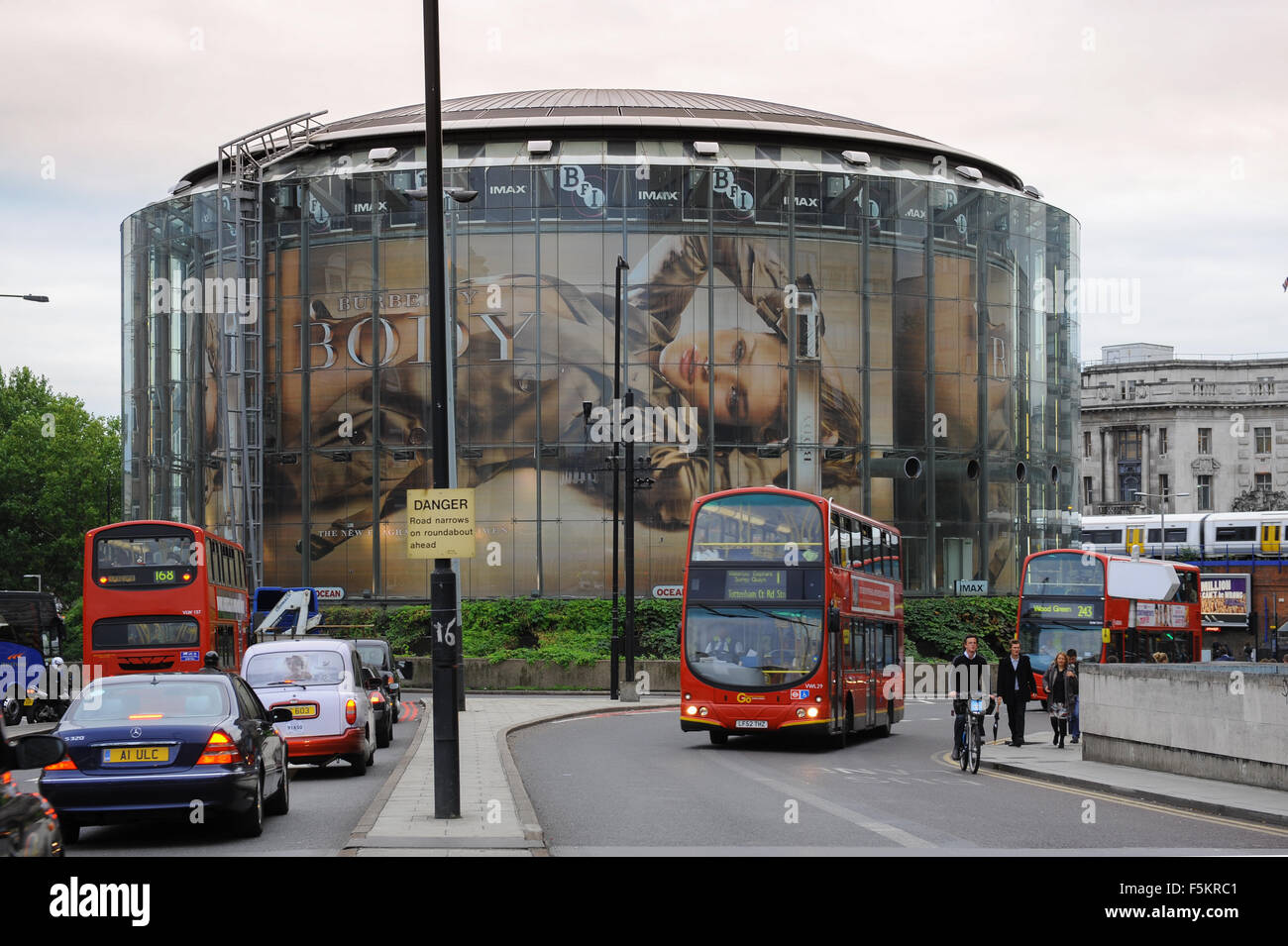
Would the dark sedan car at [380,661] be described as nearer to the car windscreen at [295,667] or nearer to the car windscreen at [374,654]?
the car windscreen at [374,654]

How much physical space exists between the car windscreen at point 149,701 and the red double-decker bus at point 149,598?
19.5m

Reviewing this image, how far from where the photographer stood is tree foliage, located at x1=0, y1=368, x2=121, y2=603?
96250 millimetres

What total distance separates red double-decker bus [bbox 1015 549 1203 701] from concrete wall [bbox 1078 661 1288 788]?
46.1ft

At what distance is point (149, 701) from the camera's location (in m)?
13.6

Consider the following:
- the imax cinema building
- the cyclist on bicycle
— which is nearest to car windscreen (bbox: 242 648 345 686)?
the cyclist on bicycle

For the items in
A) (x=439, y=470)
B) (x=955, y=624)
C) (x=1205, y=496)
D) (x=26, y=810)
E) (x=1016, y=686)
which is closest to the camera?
(x=26, y=810)

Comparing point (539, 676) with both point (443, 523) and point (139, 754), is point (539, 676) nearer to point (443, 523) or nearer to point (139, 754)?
point (443, 523)

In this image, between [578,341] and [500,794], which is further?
[578,341]

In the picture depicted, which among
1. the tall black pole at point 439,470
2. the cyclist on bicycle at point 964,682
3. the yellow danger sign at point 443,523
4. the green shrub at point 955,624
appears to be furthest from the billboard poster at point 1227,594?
the yellow danger sign at point 443,523

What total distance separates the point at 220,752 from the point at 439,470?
124 inches

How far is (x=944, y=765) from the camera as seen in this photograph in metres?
24.0

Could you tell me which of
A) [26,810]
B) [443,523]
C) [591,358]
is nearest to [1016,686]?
[443,523]

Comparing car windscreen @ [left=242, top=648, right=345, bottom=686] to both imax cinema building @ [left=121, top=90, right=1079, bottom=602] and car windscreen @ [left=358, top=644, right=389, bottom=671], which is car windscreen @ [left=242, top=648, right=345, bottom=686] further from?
imax cinema building @ [left=121, top=90, right=1079, bottom=602]
